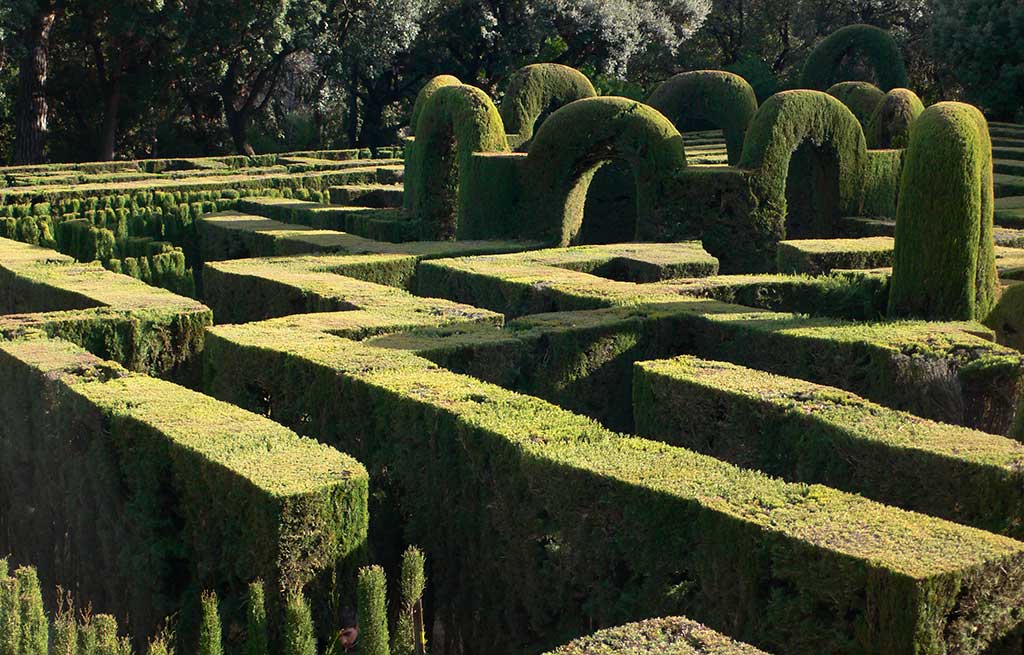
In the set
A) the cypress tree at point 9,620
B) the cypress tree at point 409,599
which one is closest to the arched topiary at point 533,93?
the cypress tree at point 409,599

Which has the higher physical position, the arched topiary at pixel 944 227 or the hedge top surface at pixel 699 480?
the arched topiary at pixel 944 227

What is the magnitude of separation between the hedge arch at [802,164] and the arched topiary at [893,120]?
380 cm

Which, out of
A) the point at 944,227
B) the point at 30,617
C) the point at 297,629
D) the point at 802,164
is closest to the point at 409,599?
the point at 297,629

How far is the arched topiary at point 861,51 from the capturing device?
30578mm

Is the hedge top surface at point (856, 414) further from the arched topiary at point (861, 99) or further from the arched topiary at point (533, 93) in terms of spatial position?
the arched topiary at point (861, 99)

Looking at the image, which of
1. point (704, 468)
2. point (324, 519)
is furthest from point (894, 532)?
point (324, 519)

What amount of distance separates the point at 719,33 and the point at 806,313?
44215 mm

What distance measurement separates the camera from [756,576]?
6133 mm

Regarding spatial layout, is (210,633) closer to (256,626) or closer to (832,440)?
(256,626)

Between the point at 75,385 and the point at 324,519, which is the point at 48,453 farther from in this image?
the point at 324,519

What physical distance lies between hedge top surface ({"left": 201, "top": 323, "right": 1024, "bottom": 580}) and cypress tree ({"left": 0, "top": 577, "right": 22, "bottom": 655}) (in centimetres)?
293

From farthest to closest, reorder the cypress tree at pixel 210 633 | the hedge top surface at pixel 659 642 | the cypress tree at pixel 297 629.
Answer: the cypress tree at pixel 297 629 < the cypress tree at pixel 210 633 < the hedge top surface at pixel 659 642

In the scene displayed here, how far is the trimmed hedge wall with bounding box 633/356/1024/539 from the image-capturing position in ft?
23.3

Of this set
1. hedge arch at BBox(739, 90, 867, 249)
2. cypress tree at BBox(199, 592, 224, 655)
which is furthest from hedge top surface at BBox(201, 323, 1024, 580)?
hedge arch at BBox(739, 90, 867, 249)
